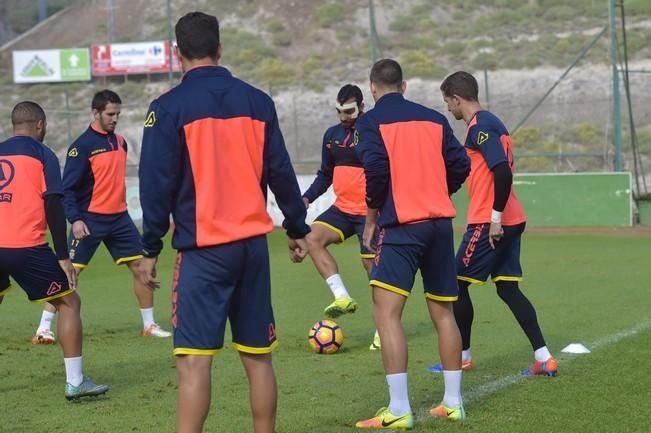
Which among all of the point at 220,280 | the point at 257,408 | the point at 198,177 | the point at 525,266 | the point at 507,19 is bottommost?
the point at 525,266

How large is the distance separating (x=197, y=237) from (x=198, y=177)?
29 centimetres

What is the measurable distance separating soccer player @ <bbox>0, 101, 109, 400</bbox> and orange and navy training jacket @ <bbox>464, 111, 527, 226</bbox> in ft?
9.77

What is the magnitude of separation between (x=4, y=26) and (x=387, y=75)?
60.8 metres

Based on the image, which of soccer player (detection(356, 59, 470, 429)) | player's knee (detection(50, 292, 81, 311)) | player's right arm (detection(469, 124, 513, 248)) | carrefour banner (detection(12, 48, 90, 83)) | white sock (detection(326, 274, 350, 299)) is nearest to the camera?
soccer player (detection(356, 59, 470, 429))

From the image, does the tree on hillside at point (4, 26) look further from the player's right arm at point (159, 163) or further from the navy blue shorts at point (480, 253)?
the player's right arm at point (159, 163)

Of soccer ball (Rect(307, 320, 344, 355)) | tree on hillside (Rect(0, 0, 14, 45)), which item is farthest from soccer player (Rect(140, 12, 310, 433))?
tree on hillside (Rect(0, 0, 14, 45))

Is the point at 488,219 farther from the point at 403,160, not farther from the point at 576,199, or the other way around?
the point at 576,199

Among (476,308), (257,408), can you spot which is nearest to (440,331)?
(257,408)

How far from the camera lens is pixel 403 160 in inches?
259

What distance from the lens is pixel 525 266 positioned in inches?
644

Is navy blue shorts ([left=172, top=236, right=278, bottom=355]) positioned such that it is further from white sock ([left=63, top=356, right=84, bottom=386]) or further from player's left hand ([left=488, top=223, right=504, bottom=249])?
player's left hand ([left=488, top=223, right=504, bottom=249])

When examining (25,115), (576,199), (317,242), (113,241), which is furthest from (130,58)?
(25,115)

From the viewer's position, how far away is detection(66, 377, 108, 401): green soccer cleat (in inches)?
294

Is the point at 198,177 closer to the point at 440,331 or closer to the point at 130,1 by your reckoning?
the point at 440,331
